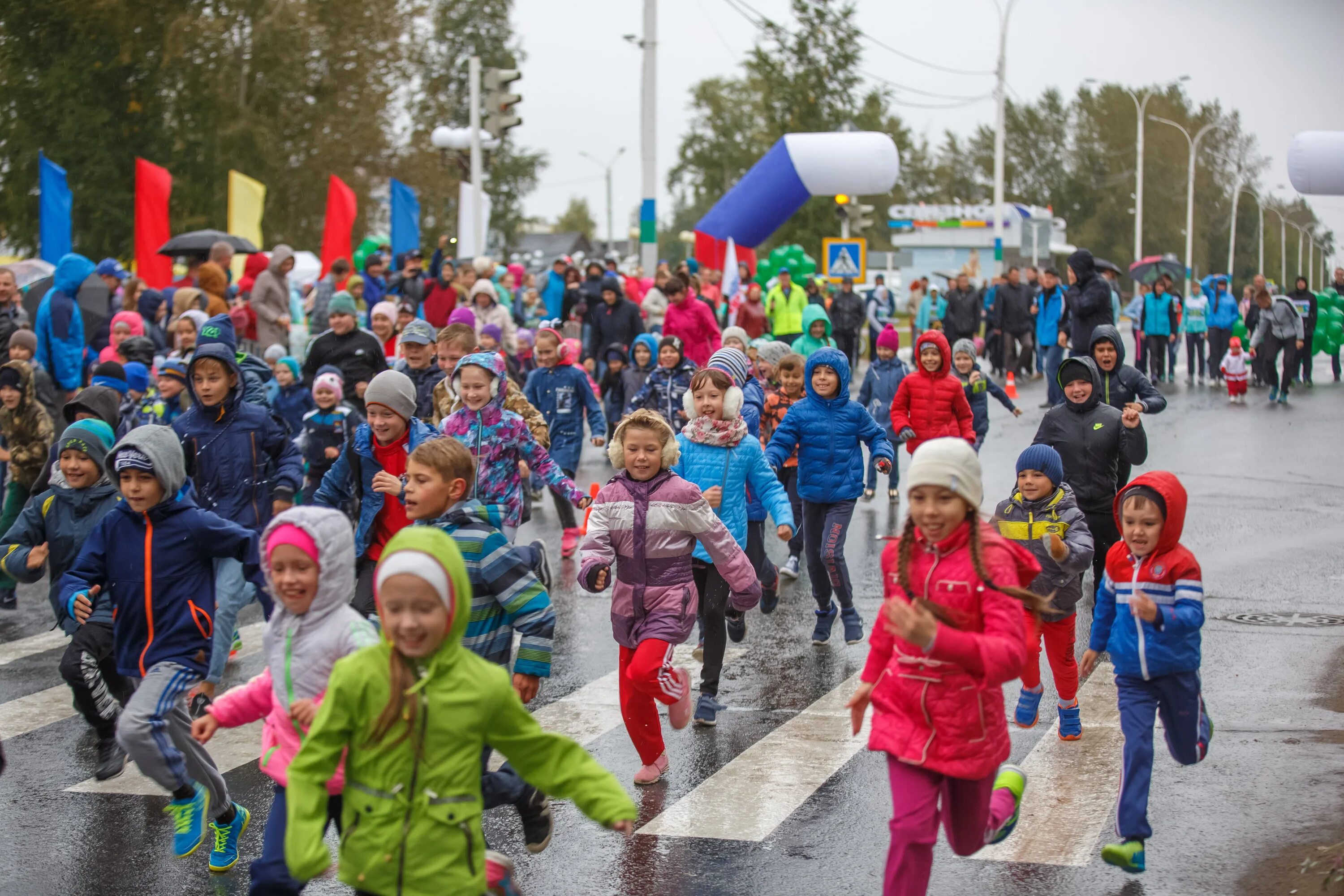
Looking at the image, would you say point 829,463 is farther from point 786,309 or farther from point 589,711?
point 786,309

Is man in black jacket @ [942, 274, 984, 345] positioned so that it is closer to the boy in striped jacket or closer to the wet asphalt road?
the wet asphalt road

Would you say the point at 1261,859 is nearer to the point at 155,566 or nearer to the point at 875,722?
the point at 875,722

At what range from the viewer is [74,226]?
121 ft

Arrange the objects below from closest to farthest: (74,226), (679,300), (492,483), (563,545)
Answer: (492,483), (563,545), (679,300), (74,226)

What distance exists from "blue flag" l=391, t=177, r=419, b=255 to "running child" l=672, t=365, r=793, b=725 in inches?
732

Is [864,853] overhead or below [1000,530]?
below

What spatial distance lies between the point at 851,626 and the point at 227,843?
440 centimetres

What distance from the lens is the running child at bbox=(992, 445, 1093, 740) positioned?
6938 mm

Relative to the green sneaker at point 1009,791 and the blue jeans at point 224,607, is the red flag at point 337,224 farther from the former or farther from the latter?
the green sneaker at point 1009,791

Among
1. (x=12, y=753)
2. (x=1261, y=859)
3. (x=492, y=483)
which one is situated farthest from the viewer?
(x=492, y=483)

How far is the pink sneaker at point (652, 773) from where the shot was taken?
6375 millimetres

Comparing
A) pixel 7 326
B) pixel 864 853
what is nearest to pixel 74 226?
pixel 7 326

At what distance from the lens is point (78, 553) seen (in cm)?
683

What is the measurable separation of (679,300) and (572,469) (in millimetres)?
5087
